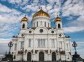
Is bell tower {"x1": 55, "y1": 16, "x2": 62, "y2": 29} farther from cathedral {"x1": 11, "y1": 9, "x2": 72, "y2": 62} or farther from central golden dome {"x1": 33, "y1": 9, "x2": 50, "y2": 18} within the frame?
central golden dome {"x1": 33, "y1": 9, "x2": 50, "y2": 18}

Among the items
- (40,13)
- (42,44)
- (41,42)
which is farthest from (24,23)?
(42,44)

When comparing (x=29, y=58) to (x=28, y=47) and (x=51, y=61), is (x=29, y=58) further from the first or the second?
(x=51, y=61)

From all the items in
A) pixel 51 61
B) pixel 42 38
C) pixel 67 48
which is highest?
pixel 42 38

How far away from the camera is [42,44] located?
137 feet

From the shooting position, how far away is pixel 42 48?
1628 inches

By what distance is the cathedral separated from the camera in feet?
134

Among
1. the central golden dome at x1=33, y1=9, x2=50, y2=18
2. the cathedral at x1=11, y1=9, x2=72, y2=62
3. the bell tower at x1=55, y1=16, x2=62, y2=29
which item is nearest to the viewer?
the cathedral at x1=11, y1=9, x2=72, y2=62

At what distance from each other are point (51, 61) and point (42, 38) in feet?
21.8

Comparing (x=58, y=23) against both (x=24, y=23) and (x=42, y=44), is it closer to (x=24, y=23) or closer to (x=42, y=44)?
(x=42, y=44)

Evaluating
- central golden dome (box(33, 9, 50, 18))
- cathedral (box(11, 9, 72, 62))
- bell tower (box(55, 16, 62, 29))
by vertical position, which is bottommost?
cathedral (box(11, 9, 72, 62))

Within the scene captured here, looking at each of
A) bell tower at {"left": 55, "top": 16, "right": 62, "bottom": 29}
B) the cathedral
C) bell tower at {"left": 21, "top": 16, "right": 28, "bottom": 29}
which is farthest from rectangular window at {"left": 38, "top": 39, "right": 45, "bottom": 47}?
bell tower at {"left": 21, "top": 16, "right": 28, "bottom": 29}

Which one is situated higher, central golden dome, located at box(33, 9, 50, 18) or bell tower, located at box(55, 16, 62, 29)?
central golden dome, located at box(33, 9, 50, 18)

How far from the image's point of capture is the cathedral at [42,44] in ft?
134

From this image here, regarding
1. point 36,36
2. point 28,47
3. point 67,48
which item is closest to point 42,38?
point 36,36
